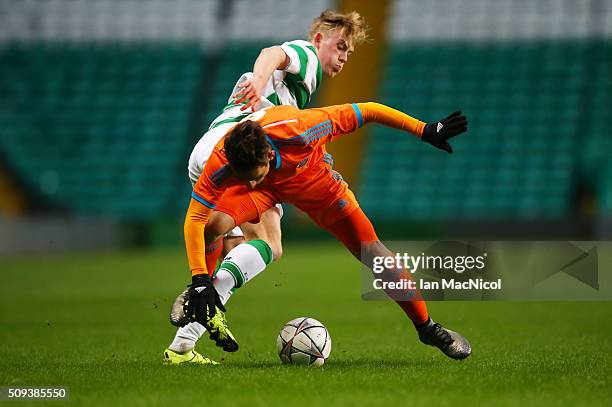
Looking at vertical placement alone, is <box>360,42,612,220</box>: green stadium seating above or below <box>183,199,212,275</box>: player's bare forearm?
below

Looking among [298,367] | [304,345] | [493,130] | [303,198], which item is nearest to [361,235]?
[303,198]

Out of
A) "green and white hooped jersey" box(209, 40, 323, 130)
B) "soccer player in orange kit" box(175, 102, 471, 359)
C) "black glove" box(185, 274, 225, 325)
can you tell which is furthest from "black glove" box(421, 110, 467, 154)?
"black glove" box(185, 274, 225, 325)

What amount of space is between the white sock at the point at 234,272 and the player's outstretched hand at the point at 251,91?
2.95ft

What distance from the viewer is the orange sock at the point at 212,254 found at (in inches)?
239

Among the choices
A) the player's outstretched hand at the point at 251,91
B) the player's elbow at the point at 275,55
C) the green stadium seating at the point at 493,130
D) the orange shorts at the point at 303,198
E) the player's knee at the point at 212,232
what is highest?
the player's elbow at the point at 275,55

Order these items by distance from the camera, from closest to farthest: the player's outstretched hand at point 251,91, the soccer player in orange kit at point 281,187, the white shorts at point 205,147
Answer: the soccer player in orange kit at point 281,187 → the player's outstretched hand at point 251,91 → the white shorts at point 205,147

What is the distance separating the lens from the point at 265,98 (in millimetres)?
6125

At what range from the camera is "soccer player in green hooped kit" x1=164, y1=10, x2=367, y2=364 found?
5.73 m

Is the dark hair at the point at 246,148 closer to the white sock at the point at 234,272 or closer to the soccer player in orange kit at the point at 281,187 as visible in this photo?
the soccer player in orange kit at the point at 281,187

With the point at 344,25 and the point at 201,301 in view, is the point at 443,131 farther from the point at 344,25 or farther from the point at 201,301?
the point at 201,301

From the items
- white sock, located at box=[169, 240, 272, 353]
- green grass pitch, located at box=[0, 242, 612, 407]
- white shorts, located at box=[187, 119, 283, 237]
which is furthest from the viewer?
white shorts, located at box=[187, 119, 283, 237]

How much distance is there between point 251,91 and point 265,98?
1.77ft

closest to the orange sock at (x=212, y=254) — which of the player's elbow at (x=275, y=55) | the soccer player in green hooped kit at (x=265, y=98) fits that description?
the soccer player in green hooped kit at (x=265, y=98)

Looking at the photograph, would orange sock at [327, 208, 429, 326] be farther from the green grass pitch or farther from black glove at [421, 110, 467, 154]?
black glove at [421, 110, 467, 154]
